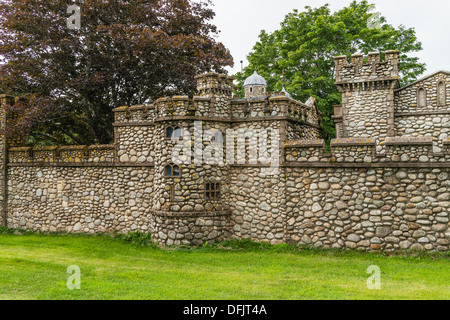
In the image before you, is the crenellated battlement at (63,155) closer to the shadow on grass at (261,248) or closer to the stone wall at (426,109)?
the shadow on grass at (261,248)

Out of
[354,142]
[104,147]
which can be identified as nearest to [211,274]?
[354,142]

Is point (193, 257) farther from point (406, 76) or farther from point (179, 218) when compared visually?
point (406, 76)

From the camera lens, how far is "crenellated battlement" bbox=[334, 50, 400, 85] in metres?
16.0

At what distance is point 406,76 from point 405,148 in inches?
563

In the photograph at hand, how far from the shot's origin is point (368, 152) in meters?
11.0

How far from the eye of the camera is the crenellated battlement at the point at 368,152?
10.5 meters

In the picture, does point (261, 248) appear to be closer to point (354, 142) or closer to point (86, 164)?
point (354, 142)

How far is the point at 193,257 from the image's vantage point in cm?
1095

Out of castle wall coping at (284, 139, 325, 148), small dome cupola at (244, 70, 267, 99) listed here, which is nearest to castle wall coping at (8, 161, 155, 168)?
castle wall coping at (284, 139, 325, 148)

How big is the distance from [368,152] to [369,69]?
6.84 meters

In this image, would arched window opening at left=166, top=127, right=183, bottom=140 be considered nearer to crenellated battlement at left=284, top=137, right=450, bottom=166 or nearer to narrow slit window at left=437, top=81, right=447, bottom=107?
crenellated battlement at left=284, top=137, right=450, bottom=166

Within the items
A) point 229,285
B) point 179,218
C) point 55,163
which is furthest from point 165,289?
point 55,163

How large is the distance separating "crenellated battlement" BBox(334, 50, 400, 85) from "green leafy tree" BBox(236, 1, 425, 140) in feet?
13.6

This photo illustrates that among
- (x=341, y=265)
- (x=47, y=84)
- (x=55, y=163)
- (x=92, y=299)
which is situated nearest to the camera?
(x=92, y=299)
